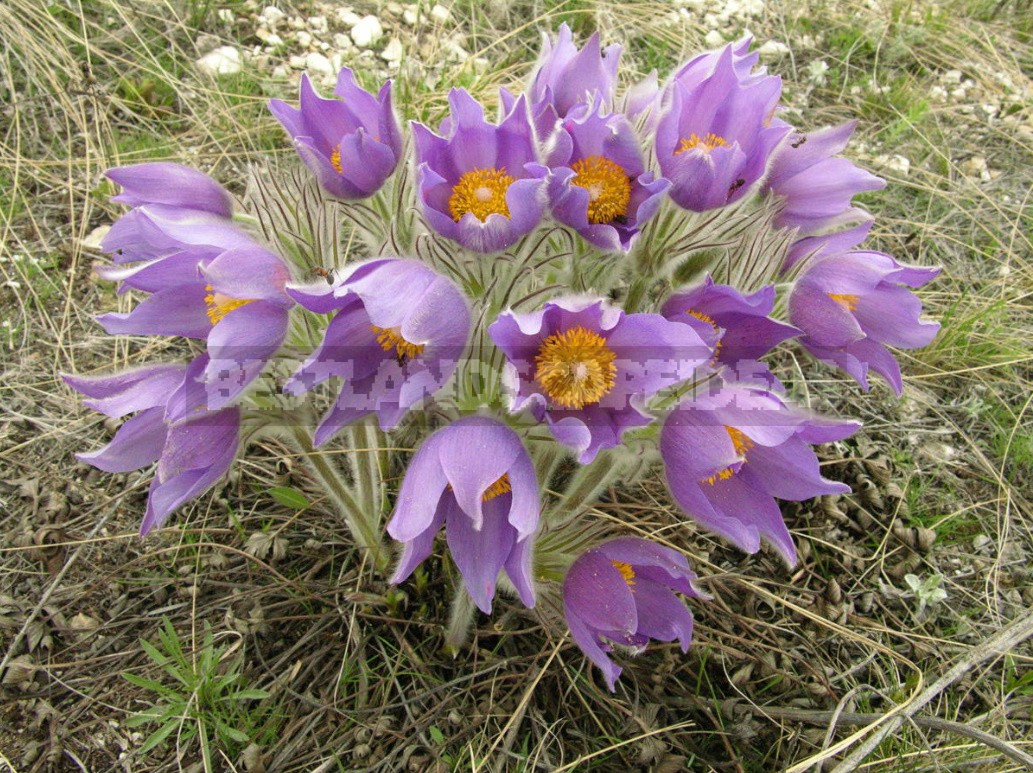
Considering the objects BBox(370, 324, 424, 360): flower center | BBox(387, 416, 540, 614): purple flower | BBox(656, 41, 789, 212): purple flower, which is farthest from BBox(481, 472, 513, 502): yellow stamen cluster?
BBox(656, 41, 789, 212): purple flower

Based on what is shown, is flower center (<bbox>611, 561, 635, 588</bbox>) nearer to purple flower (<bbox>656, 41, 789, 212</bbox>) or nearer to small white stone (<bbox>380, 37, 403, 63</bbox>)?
purple flower (<bbox>656, 41, 789, 212</bbox>)

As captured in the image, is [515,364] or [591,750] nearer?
[515,364]

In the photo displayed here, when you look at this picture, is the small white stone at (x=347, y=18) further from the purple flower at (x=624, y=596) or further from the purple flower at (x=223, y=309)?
the purple flower at (x=624, y=596)

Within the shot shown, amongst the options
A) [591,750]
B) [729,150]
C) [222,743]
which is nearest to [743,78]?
[729,150]

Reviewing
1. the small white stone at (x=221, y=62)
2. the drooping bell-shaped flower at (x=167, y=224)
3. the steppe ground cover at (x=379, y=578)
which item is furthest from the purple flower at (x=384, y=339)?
the small white stone at (x=221, y=62)

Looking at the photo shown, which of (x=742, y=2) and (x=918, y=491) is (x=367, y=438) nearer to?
(x=918, y=491)

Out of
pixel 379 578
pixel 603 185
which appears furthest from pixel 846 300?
pixel 379 578

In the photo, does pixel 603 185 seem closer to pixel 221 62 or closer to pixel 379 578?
pixel 379 578
